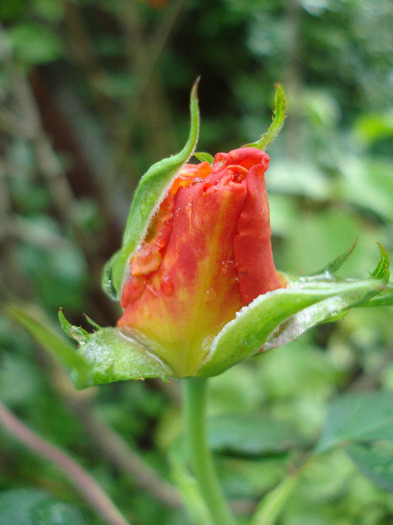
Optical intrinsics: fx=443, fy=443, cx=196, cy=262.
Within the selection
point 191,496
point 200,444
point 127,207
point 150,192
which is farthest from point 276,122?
point 127,207

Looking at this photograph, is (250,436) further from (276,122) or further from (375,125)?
(375,125)

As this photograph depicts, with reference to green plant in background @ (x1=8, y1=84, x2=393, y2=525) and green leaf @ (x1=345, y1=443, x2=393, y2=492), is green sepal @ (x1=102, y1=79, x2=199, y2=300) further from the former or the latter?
green leaf @ (x1=345, y1=443, x2=393, y2=492)

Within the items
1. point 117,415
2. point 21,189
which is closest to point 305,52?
point 21,189

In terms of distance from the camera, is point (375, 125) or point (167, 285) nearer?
point (167, 285)

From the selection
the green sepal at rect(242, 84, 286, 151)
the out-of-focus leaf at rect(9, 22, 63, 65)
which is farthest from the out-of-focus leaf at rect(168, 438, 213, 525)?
the out-of-focus leaf at rect(9, 22, 63, 65)

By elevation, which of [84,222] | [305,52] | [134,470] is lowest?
[134,470]

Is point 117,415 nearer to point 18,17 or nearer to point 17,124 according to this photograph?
point 17,124
